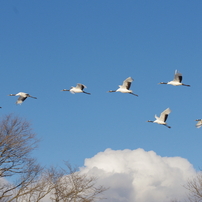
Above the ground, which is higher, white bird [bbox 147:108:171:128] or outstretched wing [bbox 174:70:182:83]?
outstretched wing [bbox 174:70:182:83]

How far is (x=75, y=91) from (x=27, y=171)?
6.95m

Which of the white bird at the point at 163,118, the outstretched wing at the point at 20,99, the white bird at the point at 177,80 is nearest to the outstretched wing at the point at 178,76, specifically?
the white bird at the point at 177,80

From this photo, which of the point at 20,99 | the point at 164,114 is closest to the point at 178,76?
the point at 164,114

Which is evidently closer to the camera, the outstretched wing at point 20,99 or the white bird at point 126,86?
the white bird at point 126,86

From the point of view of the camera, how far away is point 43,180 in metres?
26.0

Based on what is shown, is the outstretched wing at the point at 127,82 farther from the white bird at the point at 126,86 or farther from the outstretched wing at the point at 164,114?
the outstretched wing at the point at 164,114

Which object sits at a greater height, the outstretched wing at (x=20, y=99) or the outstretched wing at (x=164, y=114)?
the outstretched wing at (x=20, y=99)

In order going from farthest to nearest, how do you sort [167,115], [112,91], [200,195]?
[112,91], [200,195], [167,115]

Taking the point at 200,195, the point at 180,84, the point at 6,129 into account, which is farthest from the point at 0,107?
the point at 200,195

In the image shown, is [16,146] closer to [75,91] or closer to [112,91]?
[75,91]

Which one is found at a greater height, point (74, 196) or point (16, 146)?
point (16, 146)

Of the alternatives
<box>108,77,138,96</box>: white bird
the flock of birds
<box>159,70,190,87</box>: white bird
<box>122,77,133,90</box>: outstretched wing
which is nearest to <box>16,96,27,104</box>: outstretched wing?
the flock of birds

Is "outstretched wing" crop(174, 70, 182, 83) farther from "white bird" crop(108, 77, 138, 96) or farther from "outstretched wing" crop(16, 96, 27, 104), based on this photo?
"outstretched wing" crop(16, 96, 27, 104)

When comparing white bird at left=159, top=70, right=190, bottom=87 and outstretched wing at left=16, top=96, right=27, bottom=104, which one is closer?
white bird at left=159, top=70, right=190, bottom=87
